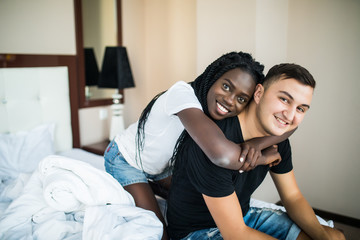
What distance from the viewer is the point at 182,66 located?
2977 millimetres

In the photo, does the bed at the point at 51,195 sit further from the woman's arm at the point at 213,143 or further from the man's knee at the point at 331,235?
the woman's arm at the point at 213,143

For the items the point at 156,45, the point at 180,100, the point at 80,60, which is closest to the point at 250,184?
the point at 180,100

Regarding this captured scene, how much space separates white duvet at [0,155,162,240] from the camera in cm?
121

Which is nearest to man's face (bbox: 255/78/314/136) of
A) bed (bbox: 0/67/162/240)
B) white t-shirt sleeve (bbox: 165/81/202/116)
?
white t-shirt sleeve (bbox: 165/81/202/116)

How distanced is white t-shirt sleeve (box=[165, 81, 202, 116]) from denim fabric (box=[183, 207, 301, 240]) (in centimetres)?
51

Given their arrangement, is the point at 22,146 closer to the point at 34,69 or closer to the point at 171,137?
the point at 34,69

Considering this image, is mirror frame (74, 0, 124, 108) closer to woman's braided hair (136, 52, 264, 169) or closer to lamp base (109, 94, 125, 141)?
lamp base (109, 94, 125, 141)

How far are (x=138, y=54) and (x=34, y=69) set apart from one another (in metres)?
1.10

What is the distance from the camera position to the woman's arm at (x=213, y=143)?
3.46 feet

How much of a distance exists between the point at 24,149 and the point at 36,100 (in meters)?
0.42

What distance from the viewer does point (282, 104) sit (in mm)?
1145

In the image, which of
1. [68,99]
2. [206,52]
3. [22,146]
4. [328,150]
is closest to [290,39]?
[206,52]

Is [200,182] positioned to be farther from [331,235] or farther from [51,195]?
[51,195]

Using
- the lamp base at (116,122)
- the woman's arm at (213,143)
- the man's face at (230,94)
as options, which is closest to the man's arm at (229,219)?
the woman's arm at (213,143)
